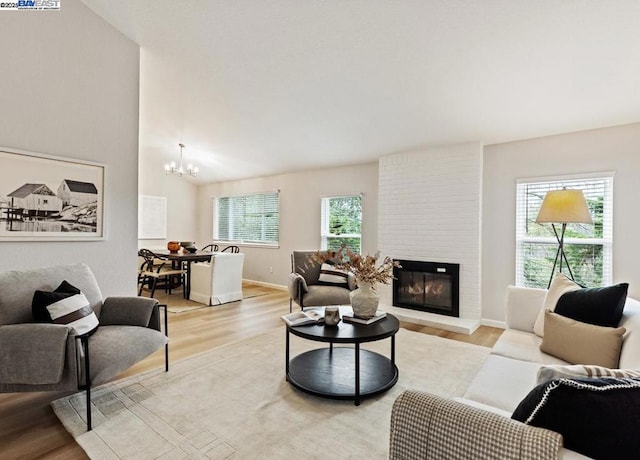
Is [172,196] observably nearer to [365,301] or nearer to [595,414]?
[365,301]

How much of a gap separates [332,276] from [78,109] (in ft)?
11.0

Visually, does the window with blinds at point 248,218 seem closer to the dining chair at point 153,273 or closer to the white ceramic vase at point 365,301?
the dining chair at point 153,273

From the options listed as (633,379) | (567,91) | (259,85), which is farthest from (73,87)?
(567,91)

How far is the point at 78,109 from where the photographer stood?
3146 millimetres

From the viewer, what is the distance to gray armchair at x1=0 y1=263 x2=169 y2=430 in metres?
2.00

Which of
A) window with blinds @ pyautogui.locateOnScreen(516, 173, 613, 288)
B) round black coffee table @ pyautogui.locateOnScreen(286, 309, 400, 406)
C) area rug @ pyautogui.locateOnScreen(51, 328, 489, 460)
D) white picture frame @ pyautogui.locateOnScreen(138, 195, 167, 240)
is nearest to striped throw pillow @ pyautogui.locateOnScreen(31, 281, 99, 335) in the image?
area rug @ pyautogui.locateOnScreen(51, 328, 489, 460)

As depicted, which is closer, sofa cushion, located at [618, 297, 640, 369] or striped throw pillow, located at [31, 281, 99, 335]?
sofa cushion, located at [618, 297, 640, 369]

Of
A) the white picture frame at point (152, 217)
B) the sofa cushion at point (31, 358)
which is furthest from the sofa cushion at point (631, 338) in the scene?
the white picture frame at point (152, 217)

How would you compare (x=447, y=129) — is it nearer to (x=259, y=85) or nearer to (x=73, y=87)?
(x=259, y=85)

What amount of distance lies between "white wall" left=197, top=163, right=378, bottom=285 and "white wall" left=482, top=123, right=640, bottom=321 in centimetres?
174

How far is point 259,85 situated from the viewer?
12.8 ft

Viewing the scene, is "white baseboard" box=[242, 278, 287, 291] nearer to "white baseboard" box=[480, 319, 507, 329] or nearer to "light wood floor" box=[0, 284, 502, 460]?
"light wood floor" box=[0, 284, 502, 460]

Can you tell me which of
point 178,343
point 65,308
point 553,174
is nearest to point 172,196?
point 178,343

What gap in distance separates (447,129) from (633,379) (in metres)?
3.61
